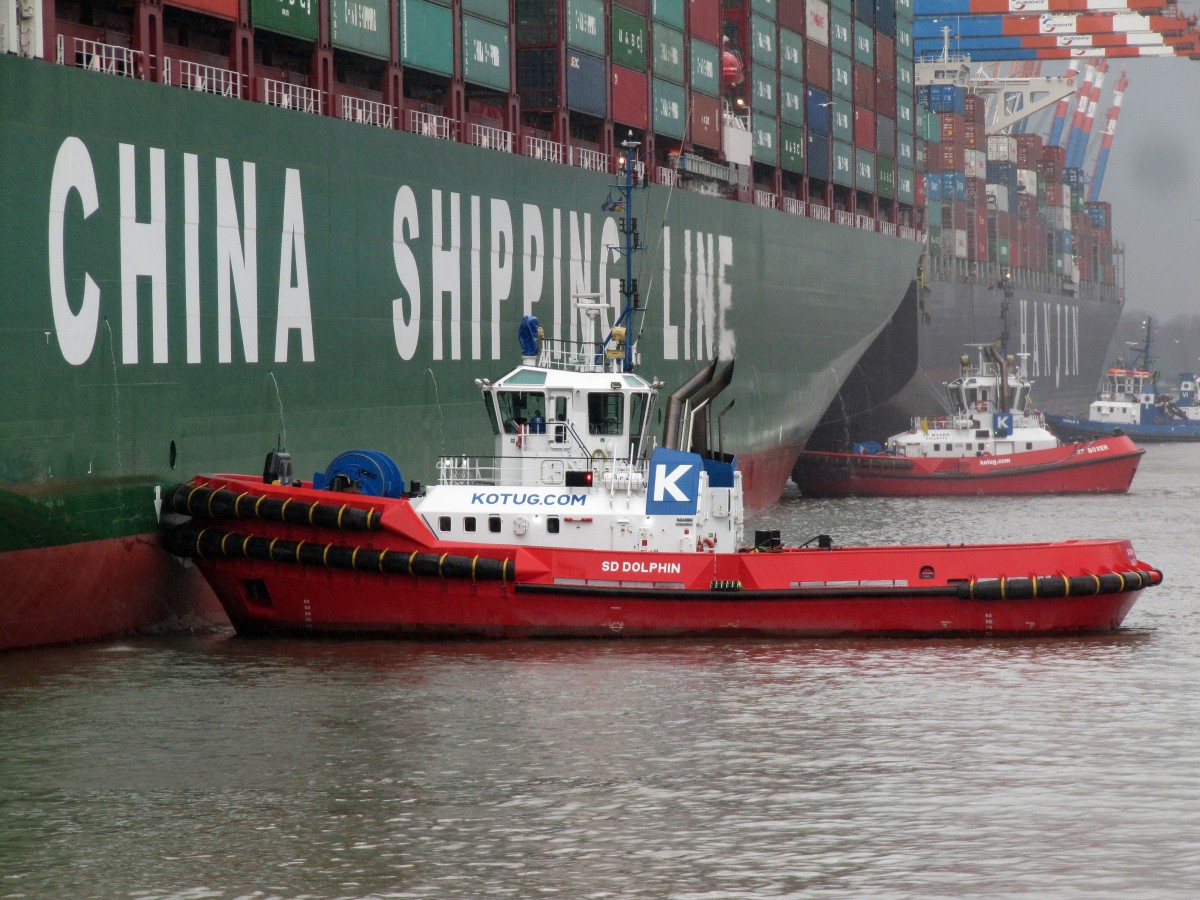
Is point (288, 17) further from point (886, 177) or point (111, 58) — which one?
point (886, 177)

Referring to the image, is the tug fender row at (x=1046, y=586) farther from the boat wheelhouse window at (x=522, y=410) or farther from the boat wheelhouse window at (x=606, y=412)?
the boat wheelhouse window at (x=522, y=410)

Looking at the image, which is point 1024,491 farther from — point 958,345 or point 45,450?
point 45,450

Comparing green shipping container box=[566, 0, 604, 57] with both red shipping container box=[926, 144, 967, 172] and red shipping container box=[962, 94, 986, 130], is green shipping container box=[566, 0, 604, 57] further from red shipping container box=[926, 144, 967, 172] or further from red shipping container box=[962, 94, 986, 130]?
red shipping container box=[962, 94, 986, 130]

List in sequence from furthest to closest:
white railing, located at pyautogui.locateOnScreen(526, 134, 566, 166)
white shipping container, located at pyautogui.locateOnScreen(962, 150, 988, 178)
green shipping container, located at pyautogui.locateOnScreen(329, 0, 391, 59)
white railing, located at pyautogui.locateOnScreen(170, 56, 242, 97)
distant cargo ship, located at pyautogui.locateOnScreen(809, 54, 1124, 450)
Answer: white shipping container, located at pyautogui.locateOnScreen(962, 150, 988, 178), distant cargo ship, located at pyautogui.locateOnScreen(809, 54, 1124, 450), white railing, located at pyautogui.locateOnScreen(526, 134, 566, 166), green shipping container, located at pyautogui.locateOnScreen(329, 0, 391, 59), white railing, located at pyautogui.locateOnScreen(170, 56, 242, 97)

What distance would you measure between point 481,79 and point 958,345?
133ft

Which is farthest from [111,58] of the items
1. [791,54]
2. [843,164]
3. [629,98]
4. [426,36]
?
[843,164]

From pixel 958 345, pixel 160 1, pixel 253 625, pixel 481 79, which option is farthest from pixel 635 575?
pixel 958 345

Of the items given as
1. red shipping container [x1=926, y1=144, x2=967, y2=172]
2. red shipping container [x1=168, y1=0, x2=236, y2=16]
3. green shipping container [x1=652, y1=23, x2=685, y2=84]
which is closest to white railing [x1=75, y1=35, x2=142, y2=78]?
red shipping container [x1=168, y1=0, x2=236, y2=16]

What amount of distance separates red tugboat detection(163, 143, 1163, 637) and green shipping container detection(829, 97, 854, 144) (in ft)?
111

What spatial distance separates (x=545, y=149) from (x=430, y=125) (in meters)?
5.69

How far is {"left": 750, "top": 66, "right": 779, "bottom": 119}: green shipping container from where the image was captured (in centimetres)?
4728

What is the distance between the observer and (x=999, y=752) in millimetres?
15477

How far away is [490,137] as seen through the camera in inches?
1331

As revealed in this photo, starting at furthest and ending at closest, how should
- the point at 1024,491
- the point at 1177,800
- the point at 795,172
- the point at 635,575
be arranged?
the point at 795,172 → the point at 1024,491 → the point at 635,575 → the point at 1177,800
